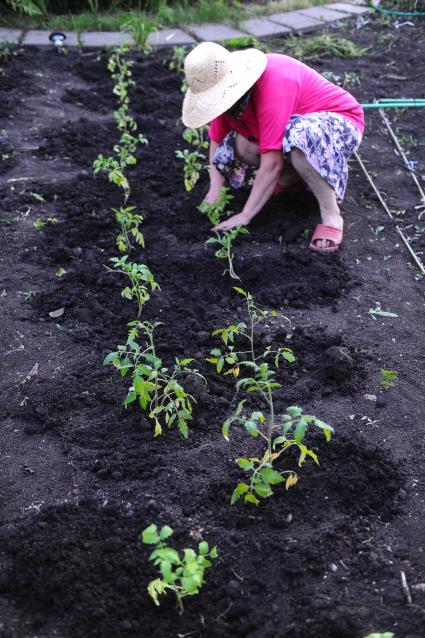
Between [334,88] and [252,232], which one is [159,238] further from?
[334,88]

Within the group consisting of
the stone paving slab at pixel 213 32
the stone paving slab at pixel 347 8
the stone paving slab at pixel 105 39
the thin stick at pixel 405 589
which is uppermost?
the thin stick at pixel 405 589

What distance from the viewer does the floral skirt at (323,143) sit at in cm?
402

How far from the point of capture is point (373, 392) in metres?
3.22

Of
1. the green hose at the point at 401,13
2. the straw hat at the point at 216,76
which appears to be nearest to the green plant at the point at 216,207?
the straw hat at the point at 216,76

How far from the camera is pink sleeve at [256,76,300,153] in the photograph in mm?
3961

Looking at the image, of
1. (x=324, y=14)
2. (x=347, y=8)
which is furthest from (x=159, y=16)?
(x=347, y=8)

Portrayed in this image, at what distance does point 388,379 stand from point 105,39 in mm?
4914

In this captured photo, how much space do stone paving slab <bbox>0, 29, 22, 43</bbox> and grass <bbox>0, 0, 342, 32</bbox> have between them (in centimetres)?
12

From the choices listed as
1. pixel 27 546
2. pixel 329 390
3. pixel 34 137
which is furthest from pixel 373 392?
pixel 34 137

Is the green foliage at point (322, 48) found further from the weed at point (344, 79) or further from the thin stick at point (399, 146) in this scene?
the thin stick at point (399, 146)

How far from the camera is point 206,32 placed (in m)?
7.18

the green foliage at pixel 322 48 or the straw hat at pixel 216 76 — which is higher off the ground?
the straw hat at pixel 216 76

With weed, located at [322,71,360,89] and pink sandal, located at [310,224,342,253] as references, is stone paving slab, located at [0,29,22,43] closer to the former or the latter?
weed, located at [322,71,360,89]

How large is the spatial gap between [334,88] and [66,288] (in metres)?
1.80
